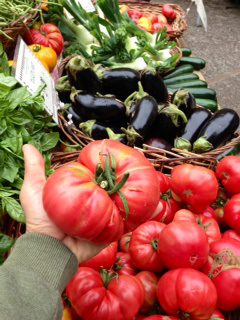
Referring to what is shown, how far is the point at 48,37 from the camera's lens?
2.80m

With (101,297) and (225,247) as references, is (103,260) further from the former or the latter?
(225,247)

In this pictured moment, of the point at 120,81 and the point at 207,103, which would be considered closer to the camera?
the point at 120,81

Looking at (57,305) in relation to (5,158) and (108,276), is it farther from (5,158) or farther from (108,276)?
(5,158)

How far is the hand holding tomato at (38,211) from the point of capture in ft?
3.44

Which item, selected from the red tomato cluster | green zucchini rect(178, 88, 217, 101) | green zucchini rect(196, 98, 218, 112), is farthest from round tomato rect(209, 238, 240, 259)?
the red tomato cluster

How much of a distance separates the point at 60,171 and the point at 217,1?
20.5 ft

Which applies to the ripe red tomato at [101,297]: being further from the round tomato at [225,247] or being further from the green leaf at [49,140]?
the green leaf at [49,140]

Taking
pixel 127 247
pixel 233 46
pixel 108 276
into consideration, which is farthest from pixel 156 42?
pixel 233 46

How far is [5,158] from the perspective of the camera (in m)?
1.51

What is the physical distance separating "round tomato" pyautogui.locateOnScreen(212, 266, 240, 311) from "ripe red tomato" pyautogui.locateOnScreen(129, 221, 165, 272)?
0.20 m

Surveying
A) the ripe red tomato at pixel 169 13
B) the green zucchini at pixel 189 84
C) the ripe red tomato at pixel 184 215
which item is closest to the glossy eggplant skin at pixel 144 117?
the ripe red tomato at pixel 184 215

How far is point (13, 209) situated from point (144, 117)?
2.58ft

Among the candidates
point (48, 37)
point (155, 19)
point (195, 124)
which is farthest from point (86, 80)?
point (155, 19)

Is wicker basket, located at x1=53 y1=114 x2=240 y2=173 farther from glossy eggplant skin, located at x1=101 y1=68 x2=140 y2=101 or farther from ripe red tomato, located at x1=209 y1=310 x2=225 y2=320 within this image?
ripe red tomato, located at x1=209 y1=310 x2=225 y2=320
